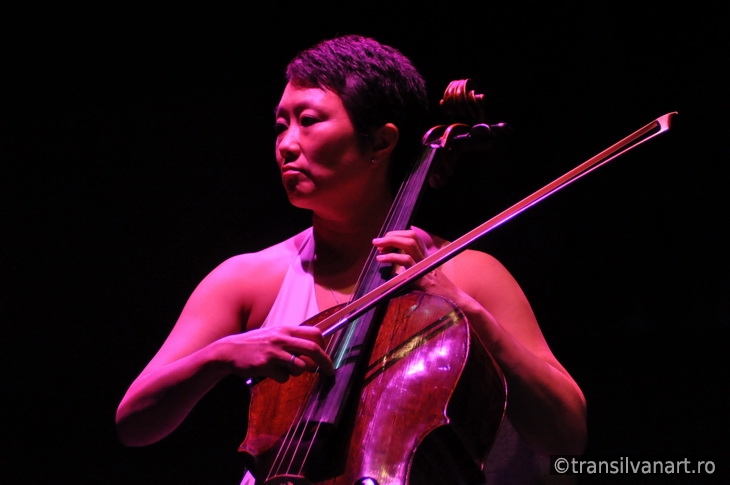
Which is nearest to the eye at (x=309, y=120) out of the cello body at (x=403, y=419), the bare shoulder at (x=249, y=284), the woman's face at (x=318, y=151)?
the woman's face at (x=318, y=151)

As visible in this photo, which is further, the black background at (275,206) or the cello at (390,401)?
the black background at (275,206)

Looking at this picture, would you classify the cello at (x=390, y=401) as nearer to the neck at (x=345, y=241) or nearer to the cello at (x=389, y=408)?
the cello at (x=389, y=408)

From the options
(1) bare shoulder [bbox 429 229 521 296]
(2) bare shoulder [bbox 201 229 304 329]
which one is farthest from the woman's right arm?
(1) bare shoulder [bbox 429 229 521 296]

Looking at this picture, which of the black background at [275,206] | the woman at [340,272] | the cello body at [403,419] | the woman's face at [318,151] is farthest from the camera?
the black background at [275,206]

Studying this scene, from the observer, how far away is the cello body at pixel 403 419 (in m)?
0.93

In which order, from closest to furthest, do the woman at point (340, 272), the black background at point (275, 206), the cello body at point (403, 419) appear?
the cello body at point (403, 419) < the woman at point (340, 272) < the black background at point (275, 206)

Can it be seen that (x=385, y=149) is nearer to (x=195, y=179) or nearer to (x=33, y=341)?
(x=195, y=179)

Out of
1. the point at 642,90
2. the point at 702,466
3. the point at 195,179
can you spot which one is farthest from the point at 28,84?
the point at 702,466

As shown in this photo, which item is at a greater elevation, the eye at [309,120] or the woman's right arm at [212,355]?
the eye at [309,120]

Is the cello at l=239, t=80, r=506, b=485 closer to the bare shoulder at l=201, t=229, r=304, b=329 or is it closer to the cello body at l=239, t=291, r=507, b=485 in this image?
the cello body at l=239, t=291, r=507, b=485

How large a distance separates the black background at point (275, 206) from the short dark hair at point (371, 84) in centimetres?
45

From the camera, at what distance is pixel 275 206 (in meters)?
2.02

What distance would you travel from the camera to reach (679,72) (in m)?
1.82

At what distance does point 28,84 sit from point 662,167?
146cm
